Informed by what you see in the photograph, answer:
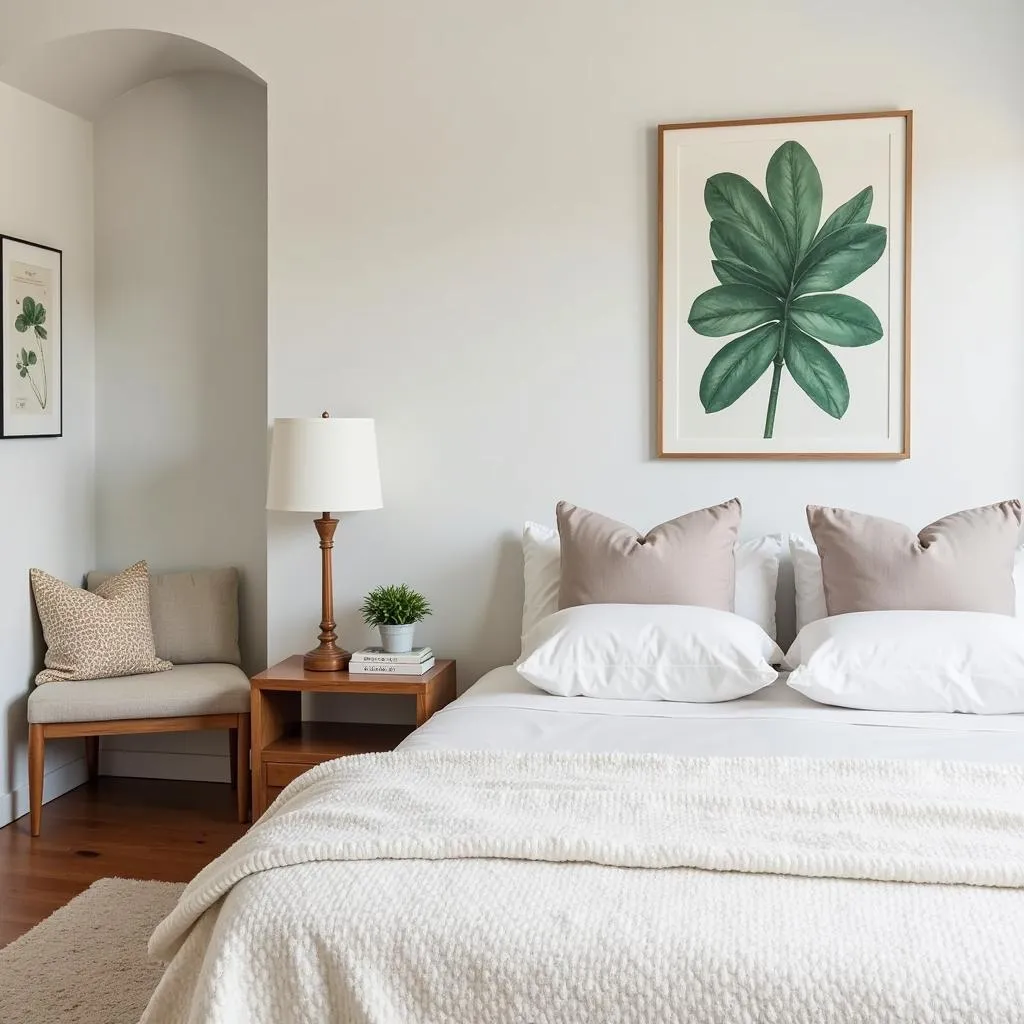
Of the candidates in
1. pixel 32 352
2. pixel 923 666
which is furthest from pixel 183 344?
pixel 923 666

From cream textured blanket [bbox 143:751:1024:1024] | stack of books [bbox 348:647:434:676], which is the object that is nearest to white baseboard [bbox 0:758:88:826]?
stack of books [bbox 348:647:434:676]

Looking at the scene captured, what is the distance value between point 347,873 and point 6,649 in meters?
2.41

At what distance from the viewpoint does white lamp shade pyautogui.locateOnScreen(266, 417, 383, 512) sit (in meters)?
3.47

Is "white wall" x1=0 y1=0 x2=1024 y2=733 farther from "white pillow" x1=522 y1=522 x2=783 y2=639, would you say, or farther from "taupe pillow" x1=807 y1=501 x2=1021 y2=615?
"taupe pillow" x1=807 y1=501 x2=1021 y2=615

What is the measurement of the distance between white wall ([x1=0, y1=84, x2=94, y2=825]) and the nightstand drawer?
→ 96 centimetres

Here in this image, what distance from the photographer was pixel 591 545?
3271 millimetres

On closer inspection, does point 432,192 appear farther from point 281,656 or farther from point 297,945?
point 297,945

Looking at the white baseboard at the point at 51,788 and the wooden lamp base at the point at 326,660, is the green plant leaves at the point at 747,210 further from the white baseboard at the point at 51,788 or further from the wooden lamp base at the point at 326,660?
the white baseboard at the point at 51,788

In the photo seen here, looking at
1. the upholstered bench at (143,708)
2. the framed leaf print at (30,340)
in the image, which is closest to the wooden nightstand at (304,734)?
the upholstered bench at (143,708)

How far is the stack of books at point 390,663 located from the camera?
345cm

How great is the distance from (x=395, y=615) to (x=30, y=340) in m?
1.54

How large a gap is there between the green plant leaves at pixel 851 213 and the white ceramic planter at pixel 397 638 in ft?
Answer: 5.44

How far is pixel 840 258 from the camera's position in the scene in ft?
11.2

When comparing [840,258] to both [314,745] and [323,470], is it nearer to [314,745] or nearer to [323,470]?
[323,470]
